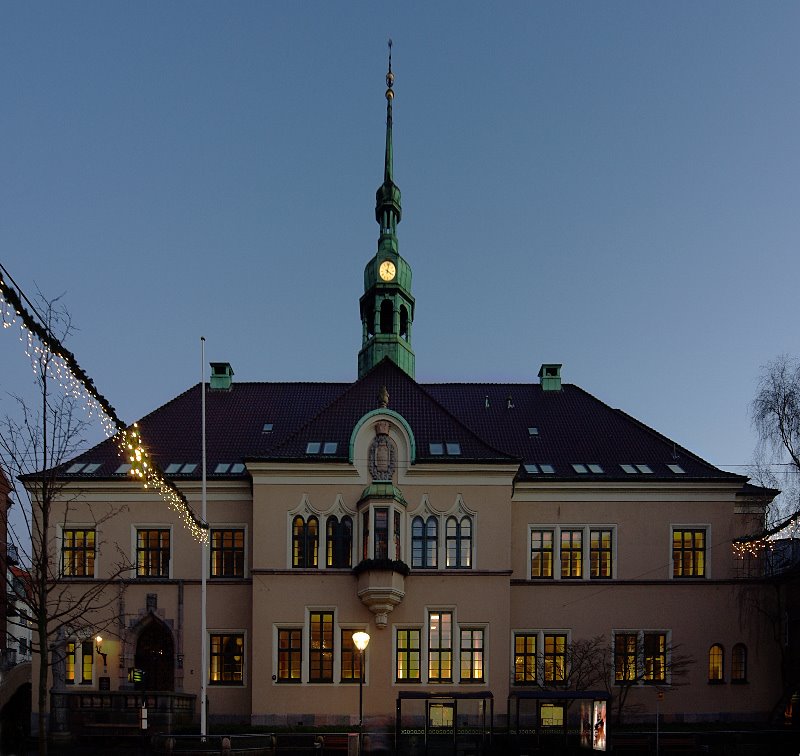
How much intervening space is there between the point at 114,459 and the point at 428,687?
1631 cm

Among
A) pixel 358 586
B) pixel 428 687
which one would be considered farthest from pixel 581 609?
pixel 358 586

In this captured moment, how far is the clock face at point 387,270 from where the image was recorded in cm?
4156

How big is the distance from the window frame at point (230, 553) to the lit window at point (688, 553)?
17.8 m

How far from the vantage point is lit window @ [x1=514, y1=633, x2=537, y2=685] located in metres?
33.7

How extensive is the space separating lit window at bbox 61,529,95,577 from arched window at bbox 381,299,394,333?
1652 centimetres

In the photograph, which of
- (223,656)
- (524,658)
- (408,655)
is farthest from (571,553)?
(223,656)

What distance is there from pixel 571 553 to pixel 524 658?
4.66 meters

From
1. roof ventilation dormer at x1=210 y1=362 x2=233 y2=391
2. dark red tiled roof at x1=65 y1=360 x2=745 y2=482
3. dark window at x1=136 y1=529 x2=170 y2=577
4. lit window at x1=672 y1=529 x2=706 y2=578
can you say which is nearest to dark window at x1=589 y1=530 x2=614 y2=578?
dark red tiled roof at x1=65 y1=360 x2=745 y2=482

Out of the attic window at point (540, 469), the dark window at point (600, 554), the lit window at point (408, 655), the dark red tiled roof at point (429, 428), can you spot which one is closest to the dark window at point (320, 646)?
the lit window at point (408, 655)

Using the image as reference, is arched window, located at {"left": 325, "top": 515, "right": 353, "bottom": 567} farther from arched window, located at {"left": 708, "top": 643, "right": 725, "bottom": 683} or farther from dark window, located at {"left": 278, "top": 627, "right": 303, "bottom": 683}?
arched window, located at {"left": 708, "top": 643, "right": 725, "bottom": 683}

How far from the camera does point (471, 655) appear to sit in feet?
107

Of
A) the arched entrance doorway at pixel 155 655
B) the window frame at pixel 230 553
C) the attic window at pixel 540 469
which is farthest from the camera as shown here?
the attic window at pixel 540 469

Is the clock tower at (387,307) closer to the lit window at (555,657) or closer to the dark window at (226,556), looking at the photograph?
the dark window at (226,556)

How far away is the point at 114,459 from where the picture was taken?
3622 cm
